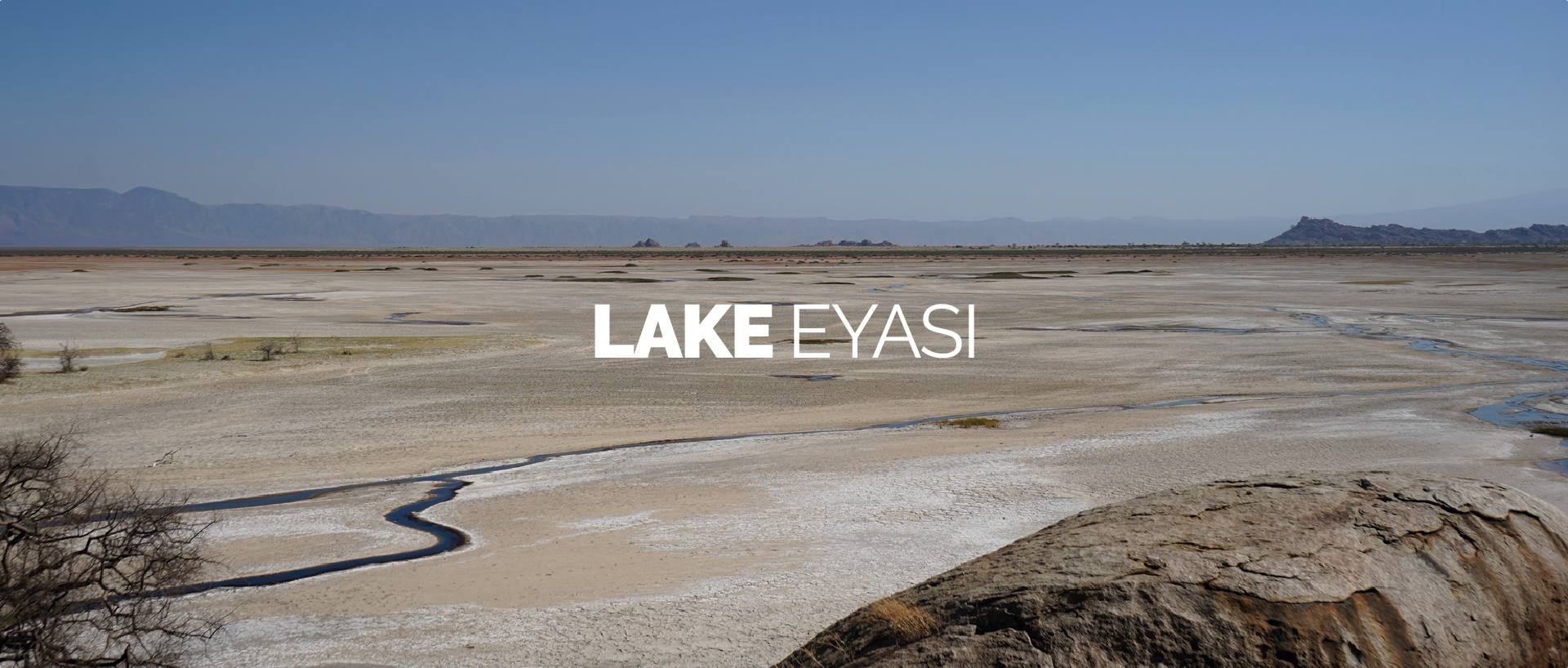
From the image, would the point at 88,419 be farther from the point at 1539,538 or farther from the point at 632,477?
the point at 1539,538

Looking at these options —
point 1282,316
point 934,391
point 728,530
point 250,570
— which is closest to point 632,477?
point 728,530

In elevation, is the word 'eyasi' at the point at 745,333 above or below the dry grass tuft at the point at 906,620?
below

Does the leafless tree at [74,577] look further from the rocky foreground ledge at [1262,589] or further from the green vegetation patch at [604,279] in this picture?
the green vegetation patch at [604,279]

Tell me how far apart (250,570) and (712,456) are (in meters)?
5.94

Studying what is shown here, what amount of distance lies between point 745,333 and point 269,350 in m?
11.3

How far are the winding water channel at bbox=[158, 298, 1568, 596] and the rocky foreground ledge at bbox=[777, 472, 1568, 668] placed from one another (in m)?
5.23

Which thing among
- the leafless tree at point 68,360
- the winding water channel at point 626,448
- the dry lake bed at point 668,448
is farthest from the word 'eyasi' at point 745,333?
the leafless tree at point 68,360

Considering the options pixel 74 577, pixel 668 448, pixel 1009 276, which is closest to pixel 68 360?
pixel 668 448

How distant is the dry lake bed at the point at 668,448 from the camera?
27.4 feet

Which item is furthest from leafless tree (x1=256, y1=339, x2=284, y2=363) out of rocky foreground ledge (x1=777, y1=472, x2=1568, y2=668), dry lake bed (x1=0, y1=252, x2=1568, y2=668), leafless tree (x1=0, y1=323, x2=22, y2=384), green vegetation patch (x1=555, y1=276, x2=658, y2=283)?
green vegetation patch (x1=555, y1=276, x2=658, y2=283)

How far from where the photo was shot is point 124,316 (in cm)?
3538

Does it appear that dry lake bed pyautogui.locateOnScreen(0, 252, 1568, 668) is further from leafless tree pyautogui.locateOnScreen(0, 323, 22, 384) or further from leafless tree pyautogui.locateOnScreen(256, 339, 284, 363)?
leafless tree pyautogui.locateOnScreen(0, 323, 22, 384)

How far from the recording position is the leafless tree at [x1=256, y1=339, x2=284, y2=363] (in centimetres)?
2345

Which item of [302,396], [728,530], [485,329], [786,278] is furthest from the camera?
[786,278]
